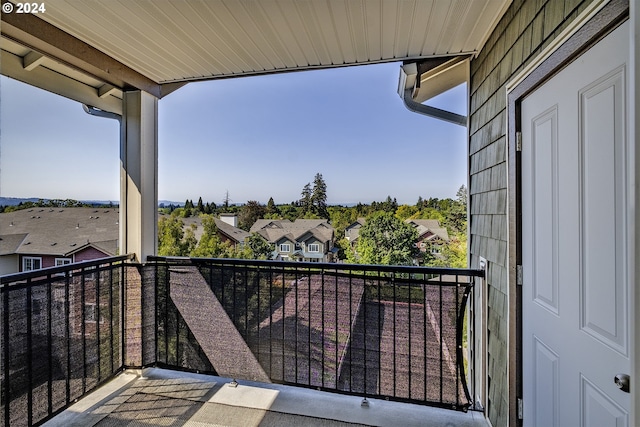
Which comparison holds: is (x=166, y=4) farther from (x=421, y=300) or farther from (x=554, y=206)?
(x=421, y=300)

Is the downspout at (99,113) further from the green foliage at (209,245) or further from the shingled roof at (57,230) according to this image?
the green foliage at (209,245)

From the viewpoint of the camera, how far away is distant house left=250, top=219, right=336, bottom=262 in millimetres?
2727

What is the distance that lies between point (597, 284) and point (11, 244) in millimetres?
3109

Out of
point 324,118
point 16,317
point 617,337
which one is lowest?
point 16,317

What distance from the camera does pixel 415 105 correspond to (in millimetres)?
2732

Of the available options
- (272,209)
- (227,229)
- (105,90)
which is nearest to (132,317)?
(227,229)

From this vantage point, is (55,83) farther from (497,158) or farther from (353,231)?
(497,158)

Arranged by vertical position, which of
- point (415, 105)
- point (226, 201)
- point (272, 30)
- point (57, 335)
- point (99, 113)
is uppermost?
point (272, 30)

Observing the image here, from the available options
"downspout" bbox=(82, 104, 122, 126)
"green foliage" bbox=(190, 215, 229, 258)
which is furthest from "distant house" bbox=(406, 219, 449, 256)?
"downspout" bbox=(82, 104, 122, 126)

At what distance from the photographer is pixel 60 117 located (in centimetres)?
232

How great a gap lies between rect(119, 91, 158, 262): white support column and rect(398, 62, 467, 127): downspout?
218 cm

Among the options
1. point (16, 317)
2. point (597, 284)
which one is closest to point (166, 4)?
point (16, 317)

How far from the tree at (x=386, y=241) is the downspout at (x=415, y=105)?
3.08ft

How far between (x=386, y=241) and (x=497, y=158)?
1078 mm
